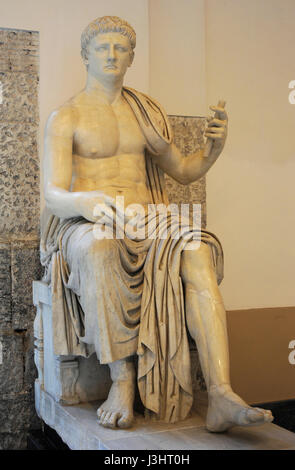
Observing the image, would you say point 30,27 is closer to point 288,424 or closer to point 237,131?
point 237,131

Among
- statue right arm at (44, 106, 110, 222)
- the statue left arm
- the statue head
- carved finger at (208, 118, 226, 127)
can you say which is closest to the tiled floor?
statue right arm at (44, 106, 110, 222)

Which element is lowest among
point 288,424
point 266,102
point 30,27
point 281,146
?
point 288,424

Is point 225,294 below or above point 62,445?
above

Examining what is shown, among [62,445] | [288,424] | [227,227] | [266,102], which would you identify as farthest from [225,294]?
[62,445]

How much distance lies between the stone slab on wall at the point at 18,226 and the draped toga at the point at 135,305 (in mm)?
770

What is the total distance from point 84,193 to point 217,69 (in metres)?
1.92

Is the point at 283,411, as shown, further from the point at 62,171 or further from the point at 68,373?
the point at 62,171

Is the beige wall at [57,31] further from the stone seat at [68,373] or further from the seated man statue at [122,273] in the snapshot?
the stone seat at [68,373]

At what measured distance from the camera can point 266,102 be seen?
465 cm

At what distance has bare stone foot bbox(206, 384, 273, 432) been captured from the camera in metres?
2.47

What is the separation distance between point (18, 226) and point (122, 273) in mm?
1203

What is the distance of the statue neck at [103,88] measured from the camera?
348 cm

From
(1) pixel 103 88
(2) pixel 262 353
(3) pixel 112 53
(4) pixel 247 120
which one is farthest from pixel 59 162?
(2) pixel 262 353

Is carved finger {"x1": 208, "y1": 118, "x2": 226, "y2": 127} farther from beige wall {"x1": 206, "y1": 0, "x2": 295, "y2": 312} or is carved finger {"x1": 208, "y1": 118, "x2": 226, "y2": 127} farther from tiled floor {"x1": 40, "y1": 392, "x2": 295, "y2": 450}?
tiled floor {"x1": 40, "y1": 392, "x2": 295, "y2": 450}
